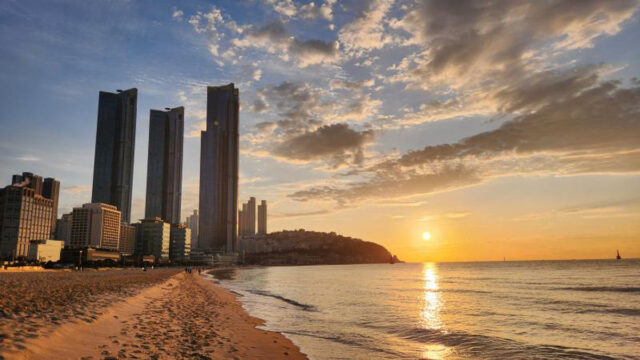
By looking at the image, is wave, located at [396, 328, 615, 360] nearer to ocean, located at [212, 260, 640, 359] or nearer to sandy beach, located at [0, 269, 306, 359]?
ocean, located at [212, 260, 640, 359]

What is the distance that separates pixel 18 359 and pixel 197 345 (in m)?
7.50

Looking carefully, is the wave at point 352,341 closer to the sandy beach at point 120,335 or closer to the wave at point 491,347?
the sandy beach at point 120,335

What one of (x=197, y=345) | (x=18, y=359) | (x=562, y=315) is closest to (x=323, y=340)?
(x=197, y=345)

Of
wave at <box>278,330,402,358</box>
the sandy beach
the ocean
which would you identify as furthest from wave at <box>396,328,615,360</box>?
the sandy beach

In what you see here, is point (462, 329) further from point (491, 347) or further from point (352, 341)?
point (352, 341)

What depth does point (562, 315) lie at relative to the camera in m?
36.8

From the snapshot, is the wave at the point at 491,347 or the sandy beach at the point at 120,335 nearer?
the sandy beach at the point at 120,335

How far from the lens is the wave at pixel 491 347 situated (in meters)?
21.4

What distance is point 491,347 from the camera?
23.5 m

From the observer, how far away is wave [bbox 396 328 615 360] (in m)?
21.4

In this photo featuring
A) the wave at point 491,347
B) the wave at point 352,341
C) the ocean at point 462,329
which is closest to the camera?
the wave at point 491,347

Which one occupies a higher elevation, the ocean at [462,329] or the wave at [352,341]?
the wave at [352,341]

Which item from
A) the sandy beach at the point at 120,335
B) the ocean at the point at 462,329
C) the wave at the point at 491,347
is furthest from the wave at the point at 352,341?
the wave at the point at 491,347

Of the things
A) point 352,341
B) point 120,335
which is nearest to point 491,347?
point 352,341
